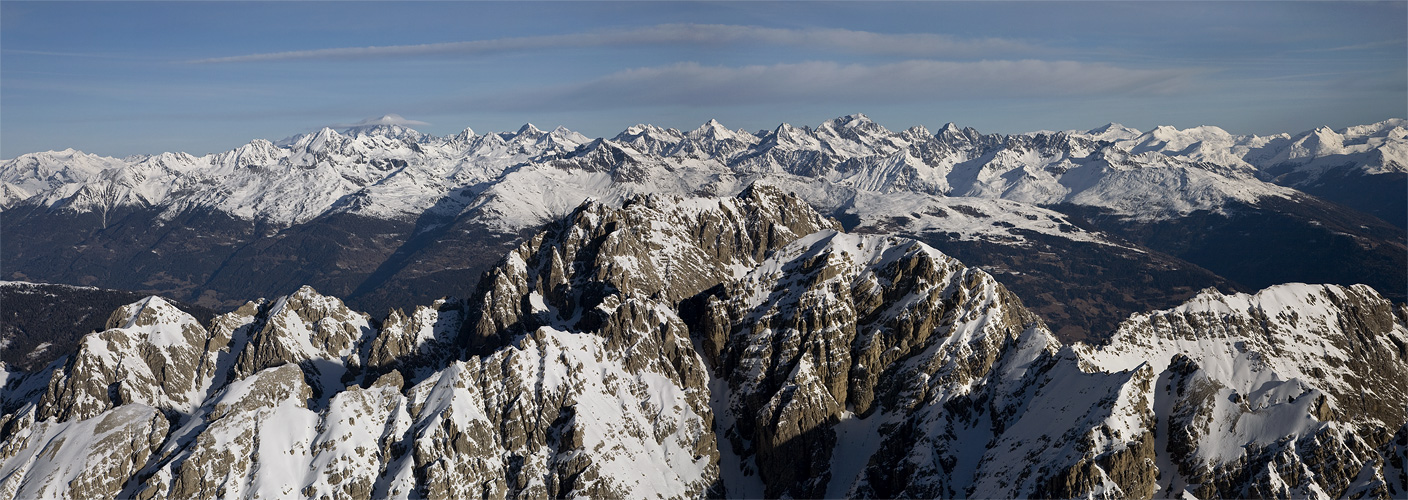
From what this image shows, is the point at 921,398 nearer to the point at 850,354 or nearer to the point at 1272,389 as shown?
the point at 850,354

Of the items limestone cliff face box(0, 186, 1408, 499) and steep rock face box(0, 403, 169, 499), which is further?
steep rock face box(0, 403, 169, 499)

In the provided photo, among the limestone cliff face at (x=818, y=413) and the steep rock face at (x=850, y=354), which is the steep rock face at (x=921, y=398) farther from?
the limestone cliff face at (x=818, y=413)

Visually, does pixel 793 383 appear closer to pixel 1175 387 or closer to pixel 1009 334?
pixel 1009 334

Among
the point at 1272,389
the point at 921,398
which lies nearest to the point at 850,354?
the point at 921,398

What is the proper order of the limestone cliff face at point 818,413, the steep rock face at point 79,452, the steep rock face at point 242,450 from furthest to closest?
the steep rock face at point 79,452
the steep rock face at point 242,450
the limestone cliff face at point 818,413

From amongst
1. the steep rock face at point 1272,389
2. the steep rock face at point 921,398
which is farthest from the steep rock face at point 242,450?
the steep rock face at point 1272,389

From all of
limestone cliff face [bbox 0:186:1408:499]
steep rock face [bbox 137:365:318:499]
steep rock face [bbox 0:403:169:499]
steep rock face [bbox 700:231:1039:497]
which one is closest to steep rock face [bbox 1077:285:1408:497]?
limestone cliff face [bbox 0:186:1408:499]

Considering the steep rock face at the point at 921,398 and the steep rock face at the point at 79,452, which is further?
the steep rock face at the point at 79,452

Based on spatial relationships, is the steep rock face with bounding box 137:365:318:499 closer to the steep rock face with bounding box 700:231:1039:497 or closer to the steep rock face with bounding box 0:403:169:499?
the steep rock face with bounding box 0:403:169:499

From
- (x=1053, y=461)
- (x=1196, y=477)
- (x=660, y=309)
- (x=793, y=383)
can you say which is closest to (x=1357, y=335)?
(x=1196, y=477)

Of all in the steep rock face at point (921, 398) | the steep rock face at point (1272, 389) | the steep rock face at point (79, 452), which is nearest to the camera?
the steep rock face at point (1272, 389)
